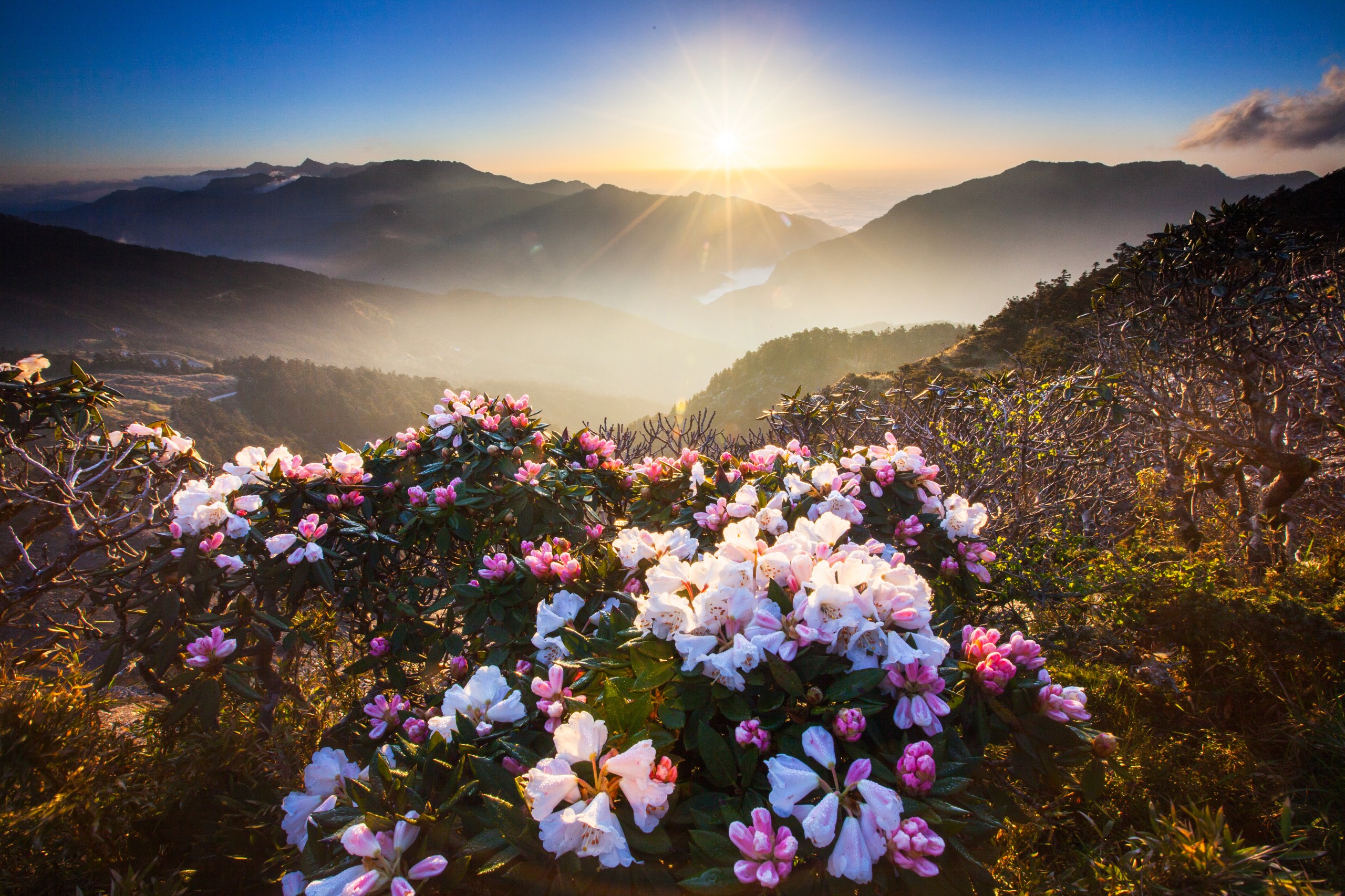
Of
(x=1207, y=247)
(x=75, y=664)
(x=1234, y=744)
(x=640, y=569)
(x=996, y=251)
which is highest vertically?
(x=996, y=251)

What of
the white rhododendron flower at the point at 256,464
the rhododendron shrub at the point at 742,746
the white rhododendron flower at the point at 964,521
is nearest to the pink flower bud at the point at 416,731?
the rhododendron shrub at the point at 742,746

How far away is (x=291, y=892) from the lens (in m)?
1.10

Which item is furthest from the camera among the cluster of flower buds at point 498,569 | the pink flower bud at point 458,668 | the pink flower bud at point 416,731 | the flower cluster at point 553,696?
the cluster of flower buds at point 498,569

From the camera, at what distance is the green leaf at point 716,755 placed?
104 centimetres

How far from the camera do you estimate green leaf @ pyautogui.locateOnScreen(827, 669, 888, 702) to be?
1.04 m

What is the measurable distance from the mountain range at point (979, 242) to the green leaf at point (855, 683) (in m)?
52.3

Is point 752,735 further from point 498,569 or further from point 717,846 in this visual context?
point 498,569

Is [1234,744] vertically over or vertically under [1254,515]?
under

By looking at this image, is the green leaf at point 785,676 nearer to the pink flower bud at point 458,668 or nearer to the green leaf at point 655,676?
the green leaf at point 655,676

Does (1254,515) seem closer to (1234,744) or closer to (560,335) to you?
(1234,744)

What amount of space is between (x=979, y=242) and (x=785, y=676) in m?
71.0

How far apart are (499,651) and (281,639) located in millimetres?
1247

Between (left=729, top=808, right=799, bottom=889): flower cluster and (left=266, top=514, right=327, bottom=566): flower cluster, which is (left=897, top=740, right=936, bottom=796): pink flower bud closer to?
(left=729, top=808, right=799, bottom=889): flower cluster

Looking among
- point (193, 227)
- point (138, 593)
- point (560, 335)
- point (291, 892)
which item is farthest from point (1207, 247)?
point (193, 227)
